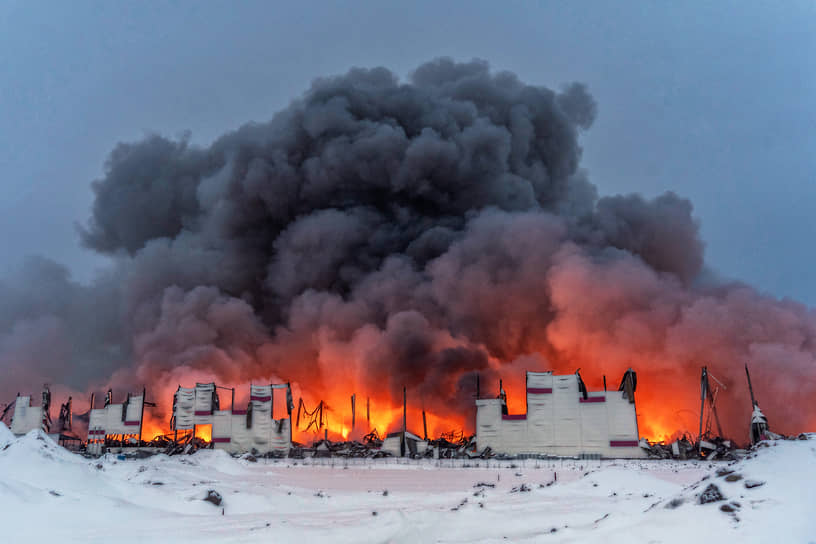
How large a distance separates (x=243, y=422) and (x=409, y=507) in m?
36.4

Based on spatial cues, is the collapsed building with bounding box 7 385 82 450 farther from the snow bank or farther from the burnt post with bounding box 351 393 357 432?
the snow bank

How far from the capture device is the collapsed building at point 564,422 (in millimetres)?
48688

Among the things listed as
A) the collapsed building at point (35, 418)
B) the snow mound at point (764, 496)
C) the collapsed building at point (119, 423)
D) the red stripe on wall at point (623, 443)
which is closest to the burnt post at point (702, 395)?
the red stripe on wall at point (623, 443)

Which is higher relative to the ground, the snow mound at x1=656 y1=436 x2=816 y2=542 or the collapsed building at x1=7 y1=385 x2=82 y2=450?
the collapsed building at x1=7 y1=385 x2=82 y2=450

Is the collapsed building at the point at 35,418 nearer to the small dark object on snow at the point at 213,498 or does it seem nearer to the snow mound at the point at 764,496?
the small dark object on snow at the point at 213,498

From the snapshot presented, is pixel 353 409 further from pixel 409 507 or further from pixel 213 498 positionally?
pixel 213 498

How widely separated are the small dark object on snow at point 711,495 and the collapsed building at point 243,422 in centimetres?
4606

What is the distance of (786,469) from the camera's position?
14938mm

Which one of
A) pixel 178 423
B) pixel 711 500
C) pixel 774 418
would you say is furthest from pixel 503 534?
pixel 178 423

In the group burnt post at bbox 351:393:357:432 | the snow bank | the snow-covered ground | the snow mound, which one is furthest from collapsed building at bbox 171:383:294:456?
the snow mound

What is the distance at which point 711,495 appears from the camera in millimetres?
14391

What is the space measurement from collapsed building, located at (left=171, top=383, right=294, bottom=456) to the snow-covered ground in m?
21.4

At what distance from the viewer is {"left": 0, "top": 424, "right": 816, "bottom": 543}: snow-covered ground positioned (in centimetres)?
1368

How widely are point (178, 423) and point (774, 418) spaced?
52671 mm
